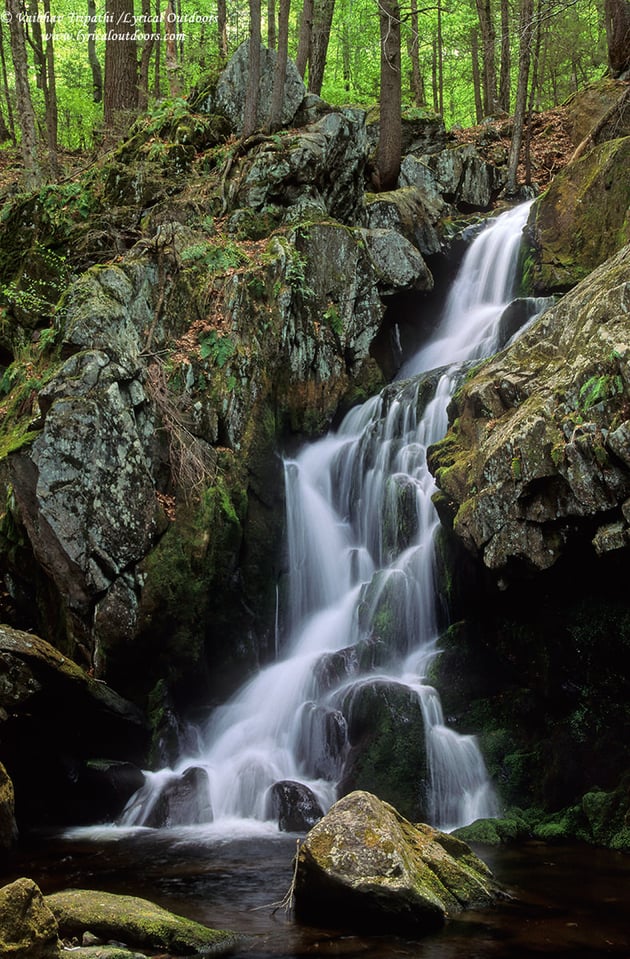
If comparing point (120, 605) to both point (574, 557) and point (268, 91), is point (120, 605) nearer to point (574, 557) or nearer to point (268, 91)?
point (574, 557)

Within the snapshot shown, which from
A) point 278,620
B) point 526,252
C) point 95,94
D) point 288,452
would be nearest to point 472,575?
point 278,620

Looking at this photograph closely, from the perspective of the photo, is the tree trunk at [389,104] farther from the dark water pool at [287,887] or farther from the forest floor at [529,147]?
the dark water pool at [287,887]

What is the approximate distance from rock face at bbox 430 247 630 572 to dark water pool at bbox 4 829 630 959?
3.08 meters

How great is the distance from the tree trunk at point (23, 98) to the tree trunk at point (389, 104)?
7311 mm

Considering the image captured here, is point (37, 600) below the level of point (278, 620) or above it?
A: above

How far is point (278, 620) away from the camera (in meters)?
11.7

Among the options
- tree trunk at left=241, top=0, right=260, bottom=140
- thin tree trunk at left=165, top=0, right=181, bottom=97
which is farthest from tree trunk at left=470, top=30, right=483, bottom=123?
tree trunk at left=241, top=0, right=260, bottom=140

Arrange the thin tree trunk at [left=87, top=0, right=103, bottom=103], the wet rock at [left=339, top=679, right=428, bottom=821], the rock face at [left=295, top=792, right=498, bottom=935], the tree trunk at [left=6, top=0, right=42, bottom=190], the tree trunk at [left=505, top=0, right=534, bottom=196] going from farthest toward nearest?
the thin tree trunk at [left=87, top=0, right=103, bottom=103] < the tree trunk at [left=505, top=0, right=534, bottom=196] < the tree trunk at [left=6, top=0, right=42, bottom=190] < the wet rock at [left=339, top=679, right=428, bottom=821] < the rock face at [left=295, top=792, right=498, bottom=935]

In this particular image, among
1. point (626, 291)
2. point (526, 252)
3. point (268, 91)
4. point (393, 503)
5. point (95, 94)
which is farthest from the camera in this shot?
point (95, 94)

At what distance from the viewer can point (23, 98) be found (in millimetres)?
14289

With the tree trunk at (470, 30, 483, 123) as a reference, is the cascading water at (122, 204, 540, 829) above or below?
below

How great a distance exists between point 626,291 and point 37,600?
28.1 ft

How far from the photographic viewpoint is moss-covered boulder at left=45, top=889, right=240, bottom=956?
4836 millimetres

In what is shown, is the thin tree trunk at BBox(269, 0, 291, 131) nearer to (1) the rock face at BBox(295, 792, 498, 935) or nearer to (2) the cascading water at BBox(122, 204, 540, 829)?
(2) the cascading water at BBox(122, 204, 540, 829)
